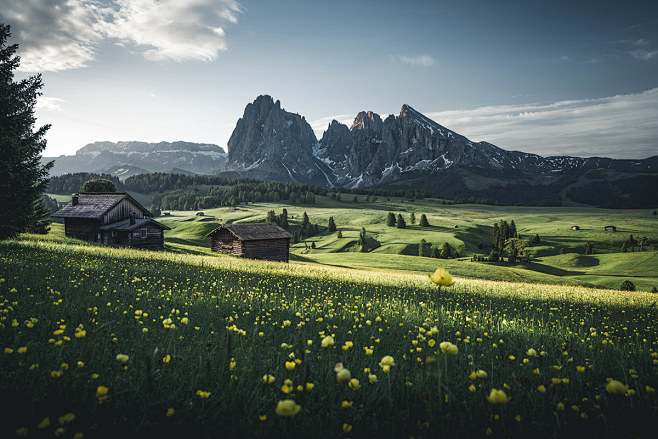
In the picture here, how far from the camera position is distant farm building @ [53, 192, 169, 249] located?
49.7m

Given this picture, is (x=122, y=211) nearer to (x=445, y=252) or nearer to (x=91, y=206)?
(x=91, y=206)

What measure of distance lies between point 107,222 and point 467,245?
96.7 metres

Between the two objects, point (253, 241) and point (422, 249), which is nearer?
point (253, 241)

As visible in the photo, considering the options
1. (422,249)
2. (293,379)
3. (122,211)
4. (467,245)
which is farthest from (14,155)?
(467,245)

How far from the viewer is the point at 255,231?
58219mm

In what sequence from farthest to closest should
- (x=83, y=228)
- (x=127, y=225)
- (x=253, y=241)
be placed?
(x=253, y=241)
(x=127, y=225)
(x=83, y=228)

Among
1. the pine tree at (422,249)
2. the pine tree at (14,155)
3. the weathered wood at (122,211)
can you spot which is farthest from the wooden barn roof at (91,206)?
the pine tree at (422,249)

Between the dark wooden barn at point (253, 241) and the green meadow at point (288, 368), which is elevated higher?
the green meadow at point (288, 368)

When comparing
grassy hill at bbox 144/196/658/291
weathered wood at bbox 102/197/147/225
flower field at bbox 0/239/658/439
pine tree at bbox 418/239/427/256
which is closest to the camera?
flower field at bbox 0/239/658/439

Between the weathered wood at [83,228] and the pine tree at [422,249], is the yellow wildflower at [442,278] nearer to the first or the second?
the weathered wood at [83,228]

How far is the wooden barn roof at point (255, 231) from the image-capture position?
182 ft

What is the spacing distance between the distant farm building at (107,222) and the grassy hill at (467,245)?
18.4 ft

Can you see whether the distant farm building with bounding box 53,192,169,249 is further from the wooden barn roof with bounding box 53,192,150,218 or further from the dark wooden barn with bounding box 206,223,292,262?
the dark wooden barn with bounding box 206,223,292,262

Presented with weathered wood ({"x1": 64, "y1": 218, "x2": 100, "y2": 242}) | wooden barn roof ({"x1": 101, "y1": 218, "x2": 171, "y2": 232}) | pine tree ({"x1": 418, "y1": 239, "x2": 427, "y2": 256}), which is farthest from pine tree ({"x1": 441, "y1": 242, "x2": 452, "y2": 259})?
weathered wood ({"x1": 64, "y1": 218, "x2": 100, "y2": 242})
